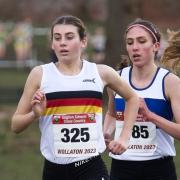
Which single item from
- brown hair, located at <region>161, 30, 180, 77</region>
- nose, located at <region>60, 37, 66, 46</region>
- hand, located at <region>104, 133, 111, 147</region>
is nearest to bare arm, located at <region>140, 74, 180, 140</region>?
hand, located at <region>104, 133, 111, 147</region>

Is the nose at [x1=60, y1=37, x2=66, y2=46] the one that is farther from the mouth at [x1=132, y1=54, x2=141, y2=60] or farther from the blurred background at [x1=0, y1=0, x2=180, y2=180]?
the blurred background at [x1=0, y1=0, x2=180, y2=180]

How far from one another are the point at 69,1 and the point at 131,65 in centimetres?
2484

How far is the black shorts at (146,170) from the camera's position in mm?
5910

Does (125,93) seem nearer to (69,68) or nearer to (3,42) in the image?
(69,68)

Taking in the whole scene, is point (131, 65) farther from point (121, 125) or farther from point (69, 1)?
point (69, 1)

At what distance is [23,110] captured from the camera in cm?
549

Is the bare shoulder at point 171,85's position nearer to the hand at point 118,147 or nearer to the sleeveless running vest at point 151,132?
the sleeveless running vest at point 151,132

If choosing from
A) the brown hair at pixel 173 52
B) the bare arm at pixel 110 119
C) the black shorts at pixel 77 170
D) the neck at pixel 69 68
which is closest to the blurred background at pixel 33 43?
the brown hair at pixel 173 52

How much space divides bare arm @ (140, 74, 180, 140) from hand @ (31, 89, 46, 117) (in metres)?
0.83

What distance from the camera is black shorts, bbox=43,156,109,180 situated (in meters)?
5.55

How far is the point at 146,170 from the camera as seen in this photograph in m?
5.91

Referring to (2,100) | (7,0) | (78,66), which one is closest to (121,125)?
(78,66)

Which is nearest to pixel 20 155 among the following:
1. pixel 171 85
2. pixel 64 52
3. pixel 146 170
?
pixel 146 170

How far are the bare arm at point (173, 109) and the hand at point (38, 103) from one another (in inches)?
32.7
